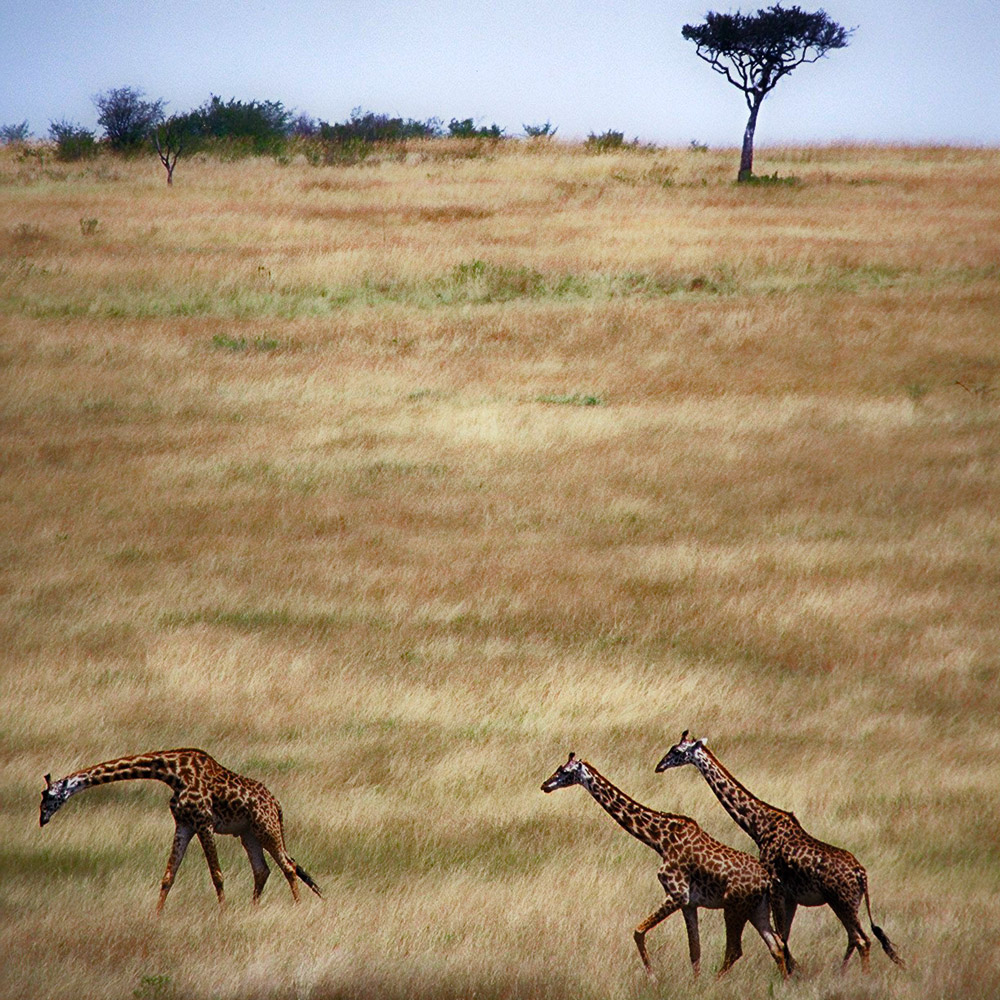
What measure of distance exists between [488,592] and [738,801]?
7.50 metres

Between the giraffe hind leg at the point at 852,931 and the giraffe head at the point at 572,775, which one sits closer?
the giraffe hind leg at the point at 852,931

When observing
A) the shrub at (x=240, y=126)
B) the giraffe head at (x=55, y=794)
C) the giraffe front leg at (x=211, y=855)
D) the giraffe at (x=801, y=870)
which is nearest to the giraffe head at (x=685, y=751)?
the giraffe at (x=801, y=870)

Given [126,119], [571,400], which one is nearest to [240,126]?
[126,119]

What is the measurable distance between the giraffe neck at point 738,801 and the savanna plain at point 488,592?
28.2 inches

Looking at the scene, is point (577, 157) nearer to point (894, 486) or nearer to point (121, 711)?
point (894, 486)

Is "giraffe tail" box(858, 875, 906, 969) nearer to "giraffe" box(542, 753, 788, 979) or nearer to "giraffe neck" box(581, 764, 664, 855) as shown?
"giraffe" box(542, 753, 788, 979)

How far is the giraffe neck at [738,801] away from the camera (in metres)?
6.56

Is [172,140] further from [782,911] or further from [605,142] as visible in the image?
[782,911]

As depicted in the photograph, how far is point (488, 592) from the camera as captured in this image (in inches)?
551

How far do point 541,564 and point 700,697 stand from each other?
162 inches

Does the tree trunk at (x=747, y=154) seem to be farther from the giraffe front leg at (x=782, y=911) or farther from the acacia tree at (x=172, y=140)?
the giraffe front leg at (x=782, y=911)

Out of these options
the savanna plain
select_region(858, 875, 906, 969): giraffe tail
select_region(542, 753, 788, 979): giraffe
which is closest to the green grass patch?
the savanna plain

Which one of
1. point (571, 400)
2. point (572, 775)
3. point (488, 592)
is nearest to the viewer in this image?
point (572, 775)

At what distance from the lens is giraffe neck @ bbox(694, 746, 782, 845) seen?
6.56 metres
